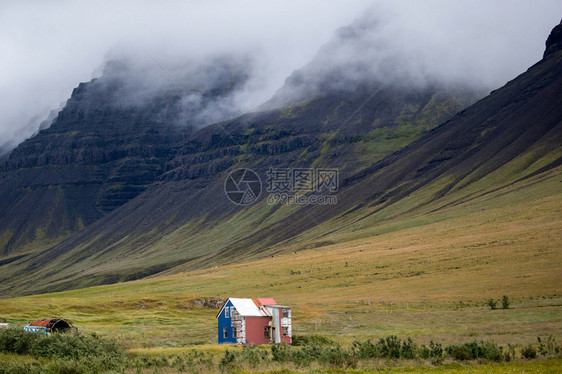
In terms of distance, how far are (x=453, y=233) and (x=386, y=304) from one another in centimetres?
5595

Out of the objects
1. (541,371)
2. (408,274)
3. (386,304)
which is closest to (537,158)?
(408,274)

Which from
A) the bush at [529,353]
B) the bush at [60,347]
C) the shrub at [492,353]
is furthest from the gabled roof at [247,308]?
the bush at [529,353]

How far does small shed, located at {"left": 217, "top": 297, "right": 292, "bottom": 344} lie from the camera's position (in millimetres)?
53375

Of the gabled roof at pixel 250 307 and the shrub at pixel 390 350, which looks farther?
the gabled roof at pixel 250 307

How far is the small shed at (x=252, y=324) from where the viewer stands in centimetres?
5338

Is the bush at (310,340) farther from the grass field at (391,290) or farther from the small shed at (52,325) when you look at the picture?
the small shed at (52,325)

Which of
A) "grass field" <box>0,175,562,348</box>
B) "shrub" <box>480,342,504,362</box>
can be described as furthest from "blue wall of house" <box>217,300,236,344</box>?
"shrub" <box>480,342,504,362</box>

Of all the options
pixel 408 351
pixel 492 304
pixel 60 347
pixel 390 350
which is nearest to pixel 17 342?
pixel 60 347

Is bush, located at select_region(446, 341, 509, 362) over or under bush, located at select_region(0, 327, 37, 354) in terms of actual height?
under

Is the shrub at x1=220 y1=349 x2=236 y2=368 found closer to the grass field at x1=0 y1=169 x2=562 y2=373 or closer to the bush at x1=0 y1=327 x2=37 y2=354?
the grass field at x1=0 y1=169 x2=562 y2=373

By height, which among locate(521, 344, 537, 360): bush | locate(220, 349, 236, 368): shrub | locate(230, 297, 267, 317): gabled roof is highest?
locate(230, 297, 267, 317): gabled roof

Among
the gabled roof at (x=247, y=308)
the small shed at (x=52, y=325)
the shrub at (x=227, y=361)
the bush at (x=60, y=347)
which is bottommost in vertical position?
the shrub at (x=227, y=361)

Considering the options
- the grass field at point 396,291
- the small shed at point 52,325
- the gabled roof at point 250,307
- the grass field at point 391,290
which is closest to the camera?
the grass field at point 396,291

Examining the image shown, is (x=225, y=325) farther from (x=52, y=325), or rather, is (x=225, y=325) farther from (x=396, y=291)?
(x=396, y=291)
